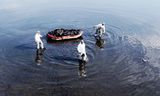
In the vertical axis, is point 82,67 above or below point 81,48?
below

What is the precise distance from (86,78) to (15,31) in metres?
18.3

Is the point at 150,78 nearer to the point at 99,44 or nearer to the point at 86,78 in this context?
the point at 86,78

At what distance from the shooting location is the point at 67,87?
1066 inches

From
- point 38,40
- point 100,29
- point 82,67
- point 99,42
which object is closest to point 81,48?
point 82,67

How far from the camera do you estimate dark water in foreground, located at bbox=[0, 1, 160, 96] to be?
27047mm

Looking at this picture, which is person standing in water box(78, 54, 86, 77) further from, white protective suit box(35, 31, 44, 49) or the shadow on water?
white protective suit box(35, 31, 44, 49)

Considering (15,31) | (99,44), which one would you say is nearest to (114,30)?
(99,44)

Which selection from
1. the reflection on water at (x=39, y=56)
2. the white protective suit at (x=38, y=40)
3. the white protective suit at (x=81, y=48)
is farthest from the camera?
the white protective suit at (x=38, y=40)

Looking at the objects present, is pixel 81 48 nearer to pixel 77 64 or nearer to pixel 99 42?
pixel 77 64

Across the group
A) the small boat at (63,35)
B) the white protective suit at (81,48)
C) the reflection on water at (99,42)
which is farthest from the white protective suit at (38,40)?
the reflection on water at (99,42)

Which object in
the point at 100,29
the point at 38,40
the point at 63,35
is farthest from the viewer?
the point at 100,29

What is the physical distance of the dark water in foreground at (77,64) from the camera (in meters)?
27.0

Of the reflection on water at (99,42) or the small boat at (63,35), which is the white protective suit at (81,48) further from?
the small boat at (63,35)

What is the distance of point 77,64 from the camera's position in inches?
1261
